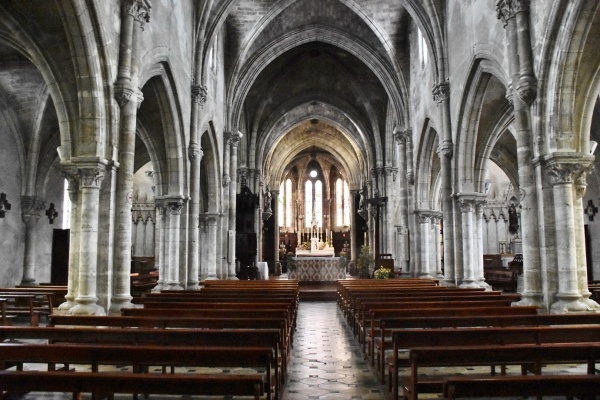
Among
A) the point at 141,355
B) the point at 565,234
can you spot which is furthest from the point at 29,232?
the point at 565,234

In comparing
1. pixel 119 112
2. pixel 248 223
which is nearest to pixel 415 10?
pixel 119 112

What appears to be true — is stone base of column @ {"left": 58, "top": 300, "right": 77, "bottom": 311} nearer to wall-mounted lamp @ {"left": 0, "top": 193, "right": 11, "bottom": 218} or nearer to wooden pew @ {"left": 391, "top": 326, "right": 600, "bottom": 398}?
wooden pew @ {"left": 391, "top": 326, "right": 600, "bottom": 398}

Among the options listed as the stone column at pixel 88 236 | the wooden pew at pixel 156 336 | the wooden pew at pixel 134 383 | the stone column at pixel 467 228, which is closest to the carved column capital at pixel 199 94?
the stone column at pixel 88 236

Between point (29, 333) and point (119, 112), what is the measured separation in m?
7.14

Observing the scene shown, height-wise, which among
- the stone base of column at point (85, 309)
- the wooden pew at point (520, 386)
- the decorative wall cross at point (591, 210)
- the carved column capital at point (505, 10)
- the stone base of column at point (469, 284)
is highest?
the carved column capital at point (505, 10)

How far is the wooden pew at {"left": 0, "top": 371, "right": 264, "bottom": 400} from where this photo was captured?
3.67 meters

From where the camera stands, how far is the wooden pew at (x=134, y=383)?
3.67m

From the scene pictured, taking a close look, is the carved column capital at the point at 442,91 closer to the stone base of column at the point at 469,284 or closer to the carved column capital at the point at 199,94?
the stone base of column at the point at 469,284

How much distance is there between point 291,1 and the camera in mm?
25422

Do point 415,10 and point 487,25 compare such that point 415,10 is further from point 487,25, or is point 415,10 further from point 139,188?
point 139,188

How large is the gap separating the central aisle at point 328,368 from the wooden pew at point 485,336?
1112mm

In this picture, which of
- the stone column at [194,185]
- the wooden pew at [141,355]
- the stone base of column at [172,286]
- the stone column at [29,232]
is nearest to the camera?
the wooden pew at [141,355]

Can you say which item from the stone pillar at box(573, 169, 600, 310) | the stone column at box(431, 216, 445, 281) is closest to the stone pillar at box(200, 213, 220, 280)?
the stone column at box(431, 216, 445, 281)

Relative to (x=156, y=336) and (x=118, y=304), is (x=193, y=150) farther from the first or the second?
(x=156, y=336)
